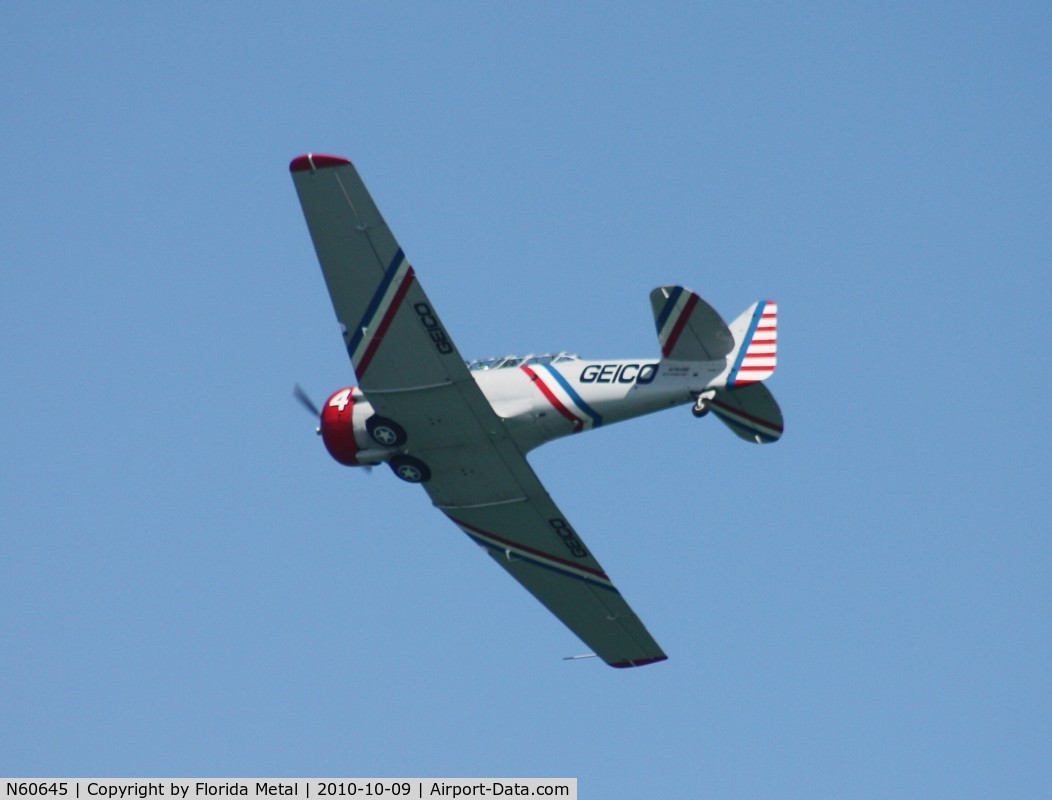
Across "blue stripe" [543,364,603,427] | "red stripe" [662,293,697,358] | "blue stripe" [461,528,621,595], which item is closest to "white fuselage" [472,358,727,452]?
"blue stripe" [543,364,603,427]

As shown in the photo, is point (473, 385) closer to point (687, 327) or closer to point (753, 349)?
point (687, 327)

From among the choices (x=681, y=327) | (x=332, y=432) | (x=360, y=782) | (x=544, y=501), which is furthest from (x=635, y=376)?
(x=360, y=782)

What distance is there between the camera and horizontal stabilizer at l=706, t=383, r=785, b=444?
82.3ft

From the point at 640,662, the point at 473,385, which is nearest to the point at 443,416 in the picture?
the point at 473,385

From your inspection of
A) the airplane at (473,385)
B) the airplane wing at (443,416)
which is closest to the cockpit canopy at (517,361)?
the airplane at (473,385)

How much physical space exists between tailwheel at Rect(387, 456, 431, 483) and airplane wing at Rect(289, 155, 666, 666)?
12cm

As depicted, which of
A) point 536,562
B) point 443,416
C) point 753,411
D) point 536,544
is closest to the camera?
point 753,411

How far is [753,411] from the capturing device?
25.1 metres

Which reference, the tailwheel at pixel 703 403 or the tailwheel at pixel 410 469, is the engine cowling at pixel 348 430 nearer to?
the tailwheel at pixel 410 469

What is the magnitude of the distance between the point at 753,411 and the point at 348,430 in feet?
19.2

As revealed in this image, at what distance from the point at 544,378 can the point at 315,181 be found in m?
4.48

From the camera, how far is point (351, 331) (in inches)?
979

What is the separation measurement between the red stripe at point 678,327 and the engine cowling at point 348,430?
4.46 meters

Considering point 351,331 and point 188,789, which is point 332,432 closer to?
point 351,331
